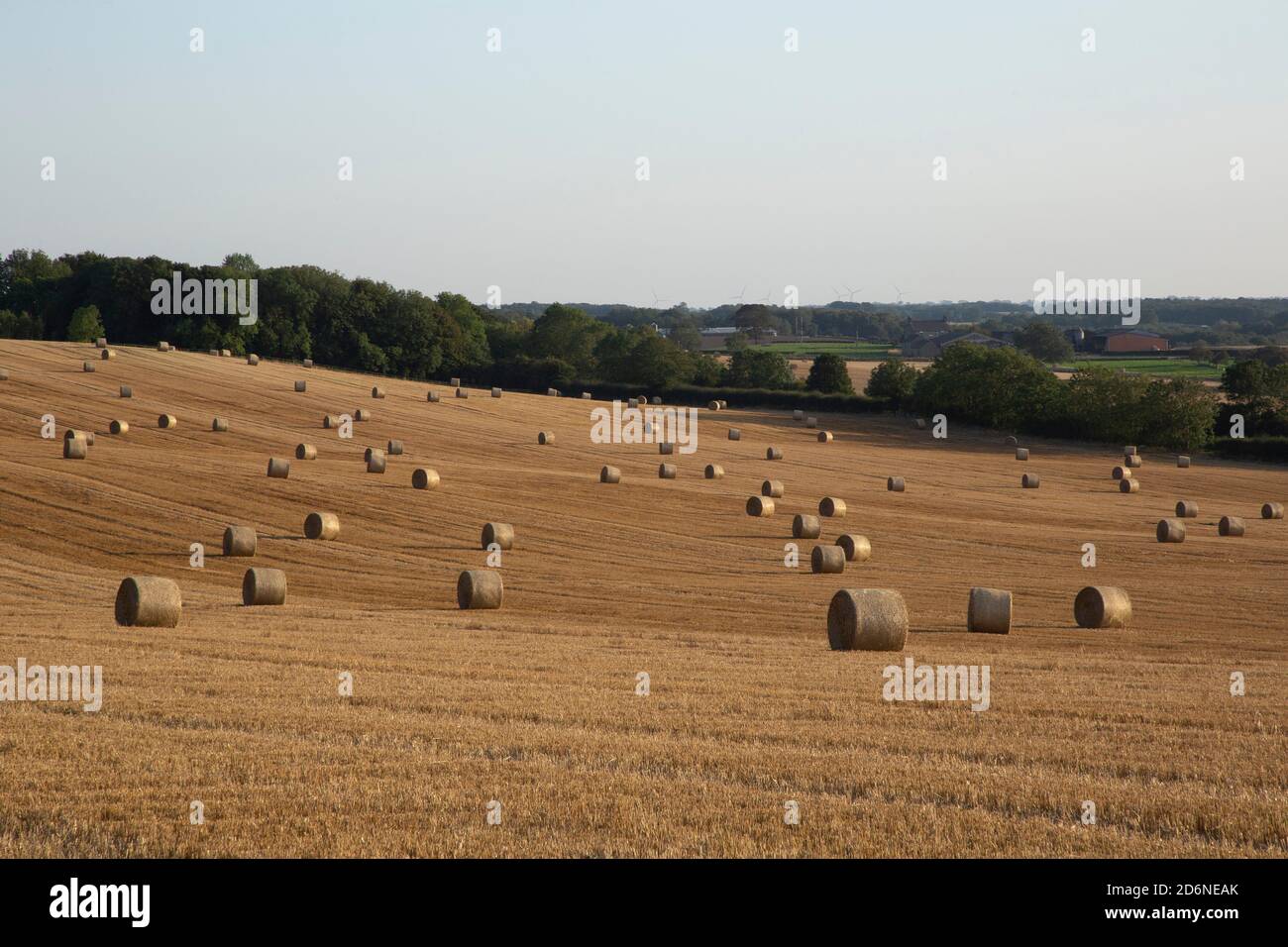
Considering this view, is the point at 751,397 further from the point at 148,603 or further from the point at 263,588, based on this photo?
the point at 148,603

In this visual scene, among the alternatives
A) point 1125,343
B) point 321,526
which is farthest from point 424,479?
point 1125,343

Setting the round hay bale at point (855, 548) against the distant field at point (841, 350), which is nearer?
the round hay bale at point (855, 548)

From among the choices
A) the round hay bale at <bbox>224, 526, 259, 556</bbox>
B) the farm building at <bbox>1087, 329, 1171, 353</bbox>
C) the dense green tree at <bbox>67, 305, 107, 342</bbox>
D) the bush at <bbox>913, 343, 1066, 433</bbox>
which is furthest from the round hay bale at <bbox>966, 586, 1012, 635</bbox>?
the farm building at <bbox>1087, 329, 1171, 353</bbox>

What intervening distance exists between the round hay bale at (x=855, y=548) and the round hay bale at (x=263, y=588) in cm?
1516

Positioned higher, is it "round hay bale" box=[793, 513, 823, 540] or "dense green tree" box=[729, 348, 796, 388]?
"dense green tree" box=[729, 348, 796, 388]

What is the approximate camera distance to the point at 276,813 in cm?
967

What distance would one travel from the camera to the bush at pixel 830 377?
94.2m

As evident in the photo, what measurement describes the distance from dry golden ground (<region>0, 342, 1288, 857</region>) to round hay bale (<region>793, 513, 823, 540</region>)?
58cm

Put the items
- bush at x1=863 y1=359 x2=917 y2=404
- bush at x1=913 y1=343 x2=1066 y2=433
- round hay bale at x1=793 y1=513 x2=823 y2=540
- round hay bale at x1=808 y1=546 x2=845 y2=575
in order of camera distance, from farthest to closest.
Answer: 1. bush at x1=863 y1=359 x2=917 y2=404
2. bush at x1=913 y1=343 x2=1066 y2=433
3. round hay bale at x1=793 y1=513 x2=823 y2=540
4. round hay bale at x1=808 y1=546 x2=845 y2=575

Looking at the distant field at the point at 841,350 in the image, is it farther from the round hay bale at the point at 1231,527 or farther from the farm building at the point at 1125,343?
the round hay bale at the point at 1231,527

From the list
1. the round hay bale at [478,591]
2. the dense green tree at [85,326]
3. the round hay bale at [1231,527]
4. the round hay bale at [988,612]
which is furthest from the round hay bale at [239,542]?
the dense green tree at [85,326]

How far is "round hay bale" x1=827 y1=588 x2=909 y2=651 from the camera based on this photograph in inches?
838

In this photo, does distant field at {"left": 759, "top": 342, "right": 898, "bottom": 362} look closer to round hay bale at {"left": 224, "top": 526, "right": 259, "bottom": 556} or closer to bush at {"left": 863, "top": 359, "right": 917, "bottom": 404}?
bush at {"left": 863, "top": 359, "right": 917, "bottom": 404}
